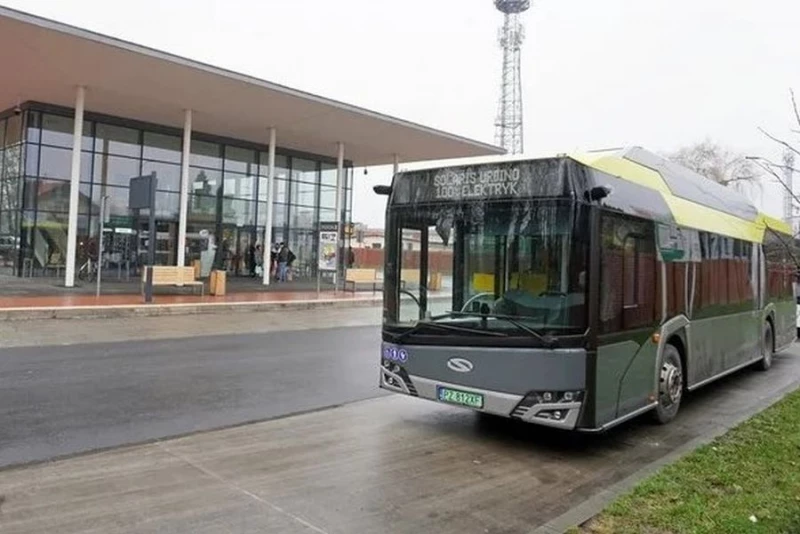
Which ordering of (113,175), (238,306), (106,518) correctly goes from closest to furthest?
(106,518), (238,306), (113,175)

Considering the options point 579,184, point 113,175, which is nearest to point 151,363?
point 579,184

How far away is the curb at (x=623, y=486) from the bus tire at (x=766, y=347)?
330 centimetres

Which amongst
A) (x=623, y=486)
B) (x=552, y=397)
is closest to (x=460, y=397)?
(x=552, y=397)

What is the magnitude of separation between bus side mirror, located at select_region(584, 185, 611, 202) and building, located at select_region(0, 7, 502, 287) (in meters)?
15.8

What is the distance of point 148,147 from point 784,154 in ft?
83.1

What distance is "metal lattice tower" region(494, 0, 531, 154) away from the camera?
62875 mm

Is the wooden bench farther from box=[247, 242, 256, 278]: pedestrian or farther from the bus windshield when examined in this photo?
the bus windshield

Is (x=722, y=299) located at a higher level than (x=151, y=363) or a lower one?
higher

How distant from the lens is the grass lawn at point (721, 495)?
13.7 ft

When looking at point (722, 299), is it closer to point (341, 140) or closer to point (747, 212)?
point (747, 212)

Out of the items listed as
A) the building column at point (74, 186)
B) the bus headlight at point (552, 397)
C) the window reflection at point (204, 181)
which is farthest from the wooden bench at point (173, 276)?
the bus headlight at point (552, 397)

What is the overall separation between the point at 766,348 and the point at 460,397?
7.62 metres

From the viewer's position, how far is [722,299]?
28.0 ft

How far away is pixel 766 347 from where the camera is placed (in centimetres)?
1102
